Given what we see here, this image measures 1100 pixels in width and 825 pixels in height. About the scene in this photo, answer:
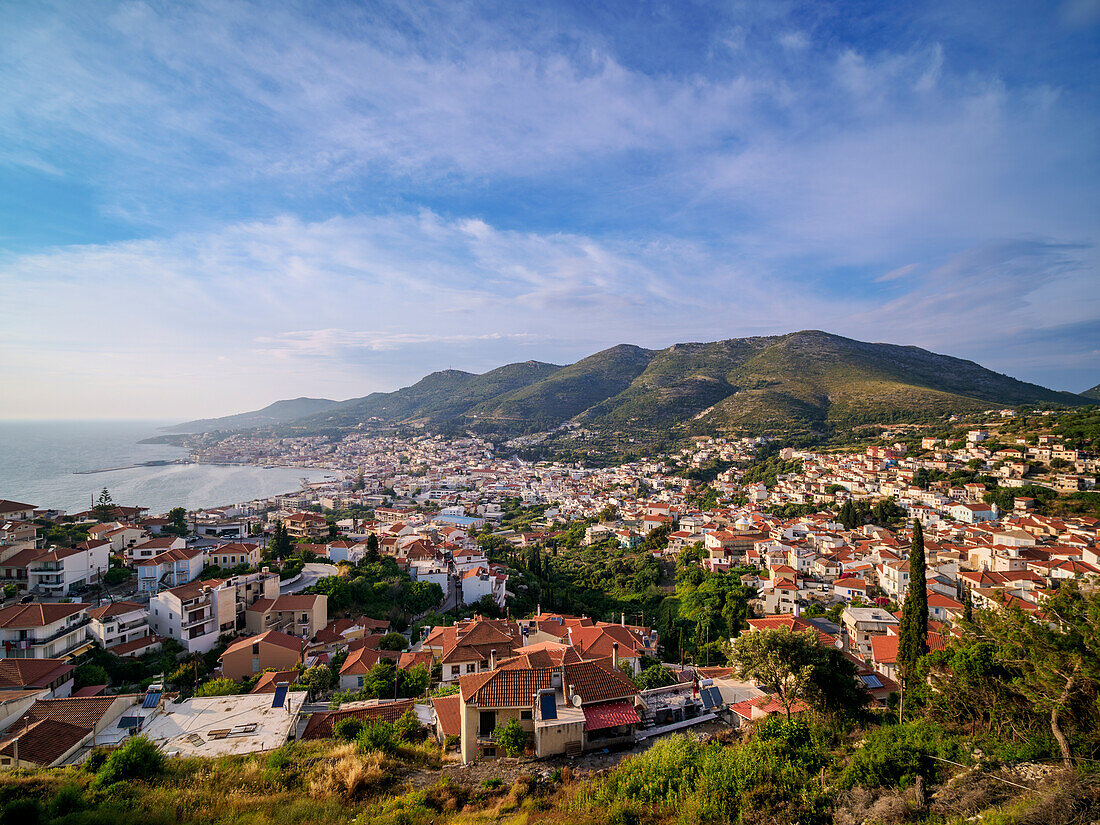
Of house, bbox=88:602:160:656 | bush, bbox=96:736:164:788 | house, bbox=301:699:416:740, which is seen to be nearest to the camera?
bush, bbox=96:736:164:788

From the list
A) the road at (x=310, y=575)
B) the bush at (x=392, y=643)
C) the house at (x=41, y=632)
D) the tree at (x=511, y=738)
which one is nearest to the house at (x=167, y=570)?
the road at (x=310, y=575)

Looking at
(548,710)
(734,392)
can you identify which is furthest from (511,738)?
(734,392)

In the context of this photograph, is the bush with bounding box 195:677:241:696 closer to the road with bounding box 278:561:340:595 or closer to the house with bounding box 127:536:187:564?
the road with bounding box 278:561:340:595

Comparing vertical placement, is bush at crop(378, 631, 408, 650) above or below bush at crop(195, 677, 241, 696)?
below

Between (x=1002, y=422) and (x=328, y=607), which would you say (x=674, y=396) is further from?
(x=328, y=607)

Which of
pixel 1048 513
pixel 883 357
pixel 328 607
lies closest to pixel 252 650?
pixel 328 607

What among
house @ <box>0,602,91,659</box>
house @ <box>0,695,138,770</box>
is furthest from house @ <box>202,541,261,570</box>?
house @ <box>0,695,138,770</box>

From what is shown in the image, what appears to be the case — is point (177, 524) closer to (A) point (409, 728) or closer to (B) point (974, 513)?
(A) point (409, 728)
